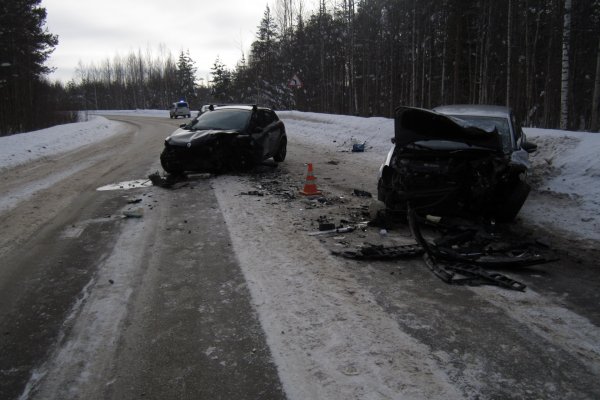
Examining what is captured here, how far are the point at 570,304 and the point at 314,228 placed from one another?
10.3ft

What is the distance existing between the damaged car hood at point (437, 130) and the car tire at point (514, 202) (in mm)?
642

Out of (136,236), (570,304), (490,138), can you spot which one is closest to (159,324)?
(136,236)

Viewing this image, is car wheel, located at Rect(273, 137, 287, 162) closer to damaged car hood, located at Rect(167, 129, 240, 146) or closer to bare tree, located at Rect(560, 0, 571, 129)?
damaged car hood, located at Rect(167, 129, 240, 146)

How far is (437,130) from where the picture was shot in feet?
19.9

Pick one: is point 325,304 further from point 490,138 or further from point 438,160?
point 490,138

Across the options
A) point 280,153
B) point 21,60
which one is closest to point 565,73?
point 280,153

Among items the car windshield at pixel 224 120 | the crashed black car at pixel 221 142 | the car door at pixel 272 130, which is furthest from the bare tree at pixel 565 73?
the car windshield at pixel 224 120

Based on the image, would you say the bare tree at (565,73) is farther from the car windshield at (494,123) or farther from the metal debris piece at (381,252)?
the metal debris piece at (381,252)

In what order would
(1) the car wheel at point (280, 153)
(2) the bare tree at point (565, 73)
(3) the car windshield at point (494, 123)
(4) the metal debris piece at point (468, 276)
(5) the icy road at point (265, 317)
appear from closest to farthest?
(5) the icy road at point (265, 317), (4) the metal debris piece at point (468, 276), (3) the car windshield at point (494, 123), (1) the car wheel at point (280, 153), (2) the bare tree at point (565, 73)

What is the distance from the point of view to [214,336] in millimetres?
3125

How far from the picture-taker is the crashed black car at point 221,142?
944cm

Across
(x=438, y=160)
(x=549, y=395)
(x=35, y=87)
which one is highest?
(x=35, y=87)

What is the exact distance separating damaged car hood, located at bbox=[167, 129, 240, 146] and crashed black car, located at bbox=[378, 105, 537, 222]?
4.66m

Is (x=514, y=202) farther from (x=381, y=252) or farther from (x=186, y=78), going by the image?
(x=186, y=78)
